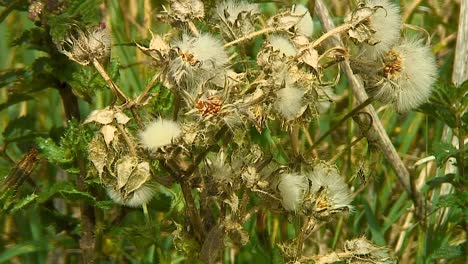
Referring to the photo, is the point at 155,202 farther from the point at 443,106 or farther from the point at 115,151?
the point at 443,106

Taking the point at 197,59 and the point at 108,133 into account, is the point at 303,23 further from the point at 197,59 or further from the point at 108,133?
the point at 108,133

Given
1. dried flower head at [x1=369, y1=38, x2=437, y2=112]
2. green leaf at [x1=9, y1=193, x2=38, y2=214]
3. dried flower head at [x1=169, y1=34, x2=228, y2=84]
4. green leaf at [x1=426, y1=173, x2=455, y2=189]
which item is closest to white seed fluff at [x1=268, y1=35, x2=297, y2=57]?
dried flower head at [x1=169, y1=34, x2=228, y2=84]

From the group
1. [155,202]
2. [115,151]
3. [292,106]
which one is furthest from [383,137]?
[115,151]

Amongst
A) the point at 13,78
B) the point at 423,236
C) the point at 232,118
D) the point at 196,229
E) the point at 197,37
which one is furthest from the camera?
the point at 423,236

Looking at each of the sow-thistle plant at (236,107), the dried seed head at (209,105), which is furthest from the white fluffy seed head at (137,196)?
the dried seed head at (209,105)

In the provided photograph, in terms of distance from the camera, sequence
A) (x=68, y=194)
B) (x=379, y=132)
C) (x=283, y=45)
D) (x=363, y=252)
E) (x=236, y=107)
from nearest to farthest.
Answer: (x=236, y=107) < (x=283, y=45) < (x=363, y=252) < (x=68, y=194) < (x=379, y=132)

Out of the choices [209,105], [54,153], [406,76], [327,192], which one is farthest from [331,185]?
[54,153]

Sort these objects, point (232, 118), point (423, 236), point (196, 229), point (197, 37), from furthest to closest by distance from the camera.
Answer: point (423, 236), point (196, 229), point (197, 37), point (232, 118)
